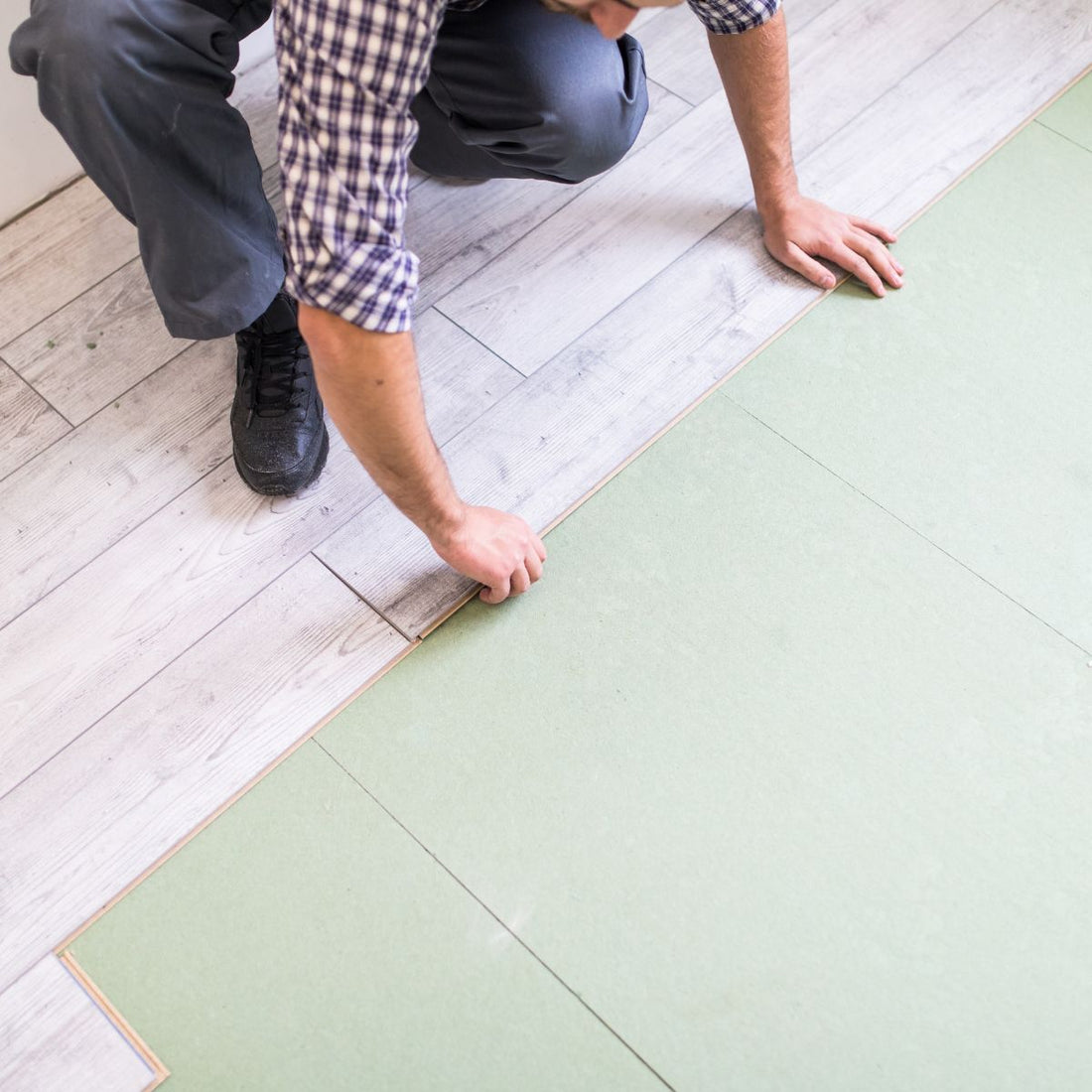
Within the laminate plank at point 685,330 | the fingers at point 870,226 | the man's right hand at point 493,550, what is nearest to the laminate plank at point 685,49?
the laminate plank at point 685,330

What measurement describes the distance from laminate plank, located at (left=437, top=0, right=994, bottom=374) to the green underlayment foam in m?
0.23

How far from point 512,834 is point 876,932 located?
0.34m

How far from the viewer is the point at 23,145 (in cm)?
145

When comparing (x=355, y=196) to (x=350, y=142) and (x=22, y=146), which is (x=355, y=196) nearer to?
(x=350, y=142)

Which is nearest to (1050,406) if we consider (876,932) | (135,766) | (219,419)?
(876,932)

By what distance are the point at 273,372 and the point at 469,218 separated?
1.18 feet

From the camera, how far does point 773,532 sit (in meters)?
1.21

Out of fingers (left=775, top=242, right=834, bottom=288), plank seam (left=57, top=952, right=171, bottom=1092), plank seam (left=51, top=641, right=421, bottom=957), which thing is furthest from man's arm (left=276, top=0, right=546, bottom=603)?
fingers (left=775, top=242, right=834, bottom=288)

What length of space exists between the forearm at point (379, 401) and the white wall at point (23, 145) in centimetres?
79

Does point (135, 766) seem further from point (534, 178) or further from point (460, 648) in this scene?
point (534, 178)

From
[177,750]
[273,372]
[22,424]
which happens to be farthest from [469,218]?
[177,750]

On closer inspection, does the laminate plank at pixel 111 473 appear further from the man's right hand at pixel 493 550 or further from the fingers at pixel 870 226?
the fingers at pixel 870 226

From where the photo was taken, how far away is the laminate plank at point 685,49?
1.56 metres

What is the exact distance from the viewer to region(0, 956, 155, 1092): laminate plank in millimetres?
956
